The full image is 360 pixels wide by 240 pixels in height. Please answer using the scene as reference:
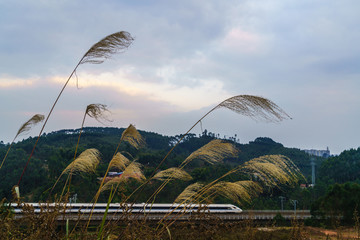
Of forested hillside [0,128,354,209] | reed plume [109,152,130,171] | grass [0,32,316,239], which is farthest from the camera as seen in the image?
forested hillside [0,128,354,209]

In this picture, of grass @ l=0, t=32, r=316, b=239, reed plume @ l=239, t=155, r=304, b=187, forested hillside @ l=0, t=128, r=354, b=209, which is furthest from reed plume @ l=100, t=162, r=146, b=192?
forested hillside @ l=0, t=128, r=354, b=209

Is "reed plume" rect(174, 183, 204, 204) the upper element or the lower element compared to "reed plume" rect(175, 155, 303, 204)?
lower

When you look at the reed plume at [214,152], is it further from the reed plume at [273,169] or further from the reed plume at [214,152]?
the reed plume at [273,169]

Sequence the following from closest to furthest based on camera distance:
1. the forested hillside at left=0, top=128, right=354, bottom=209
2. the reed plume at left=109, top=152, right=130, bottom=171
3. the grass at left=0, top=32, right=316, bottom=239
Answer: the grass at left=0, top=32, right=316, bottom=239 → the reed plume at left=109, top=152, right=130, bottom=171 → the forested hillside at left=0, top=128, right=354, bottom=209

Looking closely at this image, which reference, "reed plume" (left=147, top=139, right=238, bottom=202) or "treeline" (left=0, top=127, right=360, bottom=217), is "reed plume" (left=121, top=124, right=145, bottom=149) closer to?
"reed plume" (left=147, top=139, right=238, bottom=202)

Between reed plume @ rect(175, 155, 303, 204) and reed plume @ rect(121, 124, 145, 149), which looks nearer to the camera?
reed plume @ rect(175, 155, 303, 204)

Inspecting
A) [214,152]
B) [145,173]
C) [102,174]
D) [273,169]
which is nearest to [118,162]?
[214,152]

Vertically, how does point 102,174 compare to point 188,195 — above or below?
below

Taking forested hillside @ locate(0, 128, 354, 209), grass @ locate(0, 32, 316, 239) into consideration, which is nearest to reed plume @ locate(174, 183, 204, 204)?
grass @ locate(0, 32, 316, 239)

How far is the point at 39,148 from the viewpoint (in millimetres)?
65312

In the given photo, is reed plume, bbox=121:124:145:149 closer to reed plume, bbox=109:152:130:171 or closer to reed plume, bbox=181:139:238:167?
reed plume, bbox=109:152:130:171

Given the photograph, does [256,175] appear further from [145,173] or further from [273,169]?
[145,173]

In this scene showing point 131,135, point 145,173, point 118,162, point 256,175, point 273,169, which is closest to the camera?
point 273,169

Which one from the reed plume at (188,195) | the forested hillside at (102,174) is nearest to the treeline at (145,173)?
Result: the forested hillside at (102,174)
